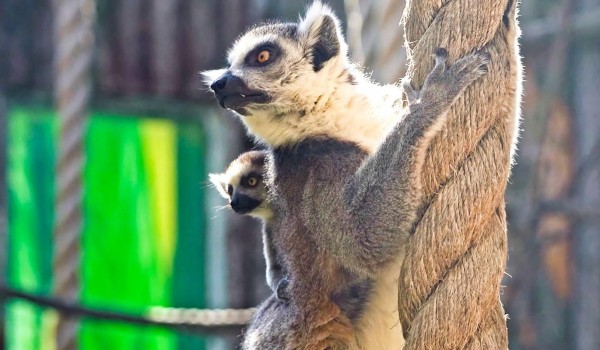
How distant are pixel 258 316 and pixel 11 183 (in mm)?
4062

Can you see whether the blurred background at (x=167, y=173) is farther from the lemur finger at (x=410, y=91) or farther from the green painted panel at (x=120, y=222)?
the lemur finger at (x=410, y=91)

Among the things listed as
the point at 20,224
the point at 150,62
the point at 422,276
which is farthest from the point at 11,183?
the point at 422,276

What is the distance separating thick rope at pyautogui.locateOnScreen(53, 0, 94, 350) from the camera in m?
4.07

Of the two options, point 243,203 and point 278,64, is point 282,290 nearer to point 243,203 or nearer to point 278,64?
point 243,203

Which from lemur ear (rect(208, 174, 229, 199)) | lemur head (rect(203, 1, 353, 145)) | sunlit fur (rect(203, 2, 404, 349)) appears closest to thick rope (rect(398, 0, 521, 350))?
sunlit fur (rect(203, 2, 404, 349))

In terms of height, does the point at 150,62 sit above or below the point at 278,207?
above

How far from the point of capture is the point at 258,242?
6.76 m

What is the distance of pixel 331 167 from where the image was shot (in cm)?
254

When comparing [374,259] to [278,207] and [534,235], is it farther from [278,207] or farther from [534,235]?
[534,235]

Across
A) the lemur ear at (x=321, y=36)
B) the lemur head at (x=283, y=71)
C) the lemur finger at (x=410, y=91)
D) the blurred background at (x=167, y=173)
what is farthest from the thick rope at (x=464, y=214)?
the blurred background at (x=167, y=173)

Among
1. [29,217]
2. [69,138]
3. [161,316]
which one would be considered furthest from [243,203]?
[29,217]

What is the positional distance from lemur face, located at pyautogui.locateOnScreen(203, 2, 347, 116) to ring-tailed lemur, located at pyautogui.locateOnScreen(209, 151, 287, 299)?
24cm

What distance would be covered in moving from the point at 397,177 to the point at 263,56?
0.84m

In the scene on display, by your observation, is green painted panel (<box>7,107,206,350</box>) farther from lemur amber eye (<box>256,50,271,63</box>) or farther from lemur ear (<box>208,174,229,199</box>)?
lemur amber eye (<box>256,50,271,63</box>)
